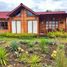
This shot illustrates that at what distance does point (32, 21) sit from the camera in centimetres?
3988

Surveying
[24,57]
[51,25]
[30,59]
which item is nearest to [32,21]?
[51,25]

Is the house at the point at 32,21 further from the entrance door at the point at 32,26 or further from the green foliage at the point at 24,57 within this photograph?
the green foliage at the point at 24,57

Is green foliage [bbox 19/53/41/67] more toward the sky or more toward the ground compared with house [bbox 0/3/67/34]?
more toward the ground

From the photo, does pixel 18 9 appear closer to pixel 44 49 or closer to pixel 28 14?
pixel 28 14

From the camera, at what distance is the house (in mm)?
39406

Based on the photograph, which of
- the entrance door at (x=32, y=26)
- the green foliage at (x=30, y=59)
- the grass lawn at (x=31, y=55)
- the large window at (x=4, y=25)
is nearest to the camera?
the green foliage at (x=30, y=59)

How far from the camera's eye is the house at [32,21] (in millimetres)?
39406

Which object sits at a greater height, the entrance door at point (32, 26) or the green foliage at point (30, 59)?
the entrance door at point (32, 26)

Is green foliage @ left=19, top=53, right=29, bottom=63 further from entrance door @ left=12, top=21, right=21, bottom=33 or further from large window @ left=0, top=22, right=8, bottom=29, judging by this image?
large window @ left=0, top=22, right=8, bottom=29

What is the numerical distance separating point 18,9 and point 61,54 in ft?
107

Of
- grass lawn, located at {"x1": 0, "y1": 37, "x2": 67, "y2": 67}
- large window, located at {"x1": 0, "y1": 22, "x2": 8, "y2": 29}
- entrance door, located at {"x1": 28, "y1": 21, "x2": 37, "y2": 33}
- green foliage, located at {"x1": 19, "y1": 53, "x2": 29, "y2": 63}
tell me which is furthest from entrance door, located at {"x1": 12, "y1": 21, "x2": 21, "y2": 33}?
green foliage, located at {"x1": 19, "y1": 53, "x2": 29, "y2": 63}

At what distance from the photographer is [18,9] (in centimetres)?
4047

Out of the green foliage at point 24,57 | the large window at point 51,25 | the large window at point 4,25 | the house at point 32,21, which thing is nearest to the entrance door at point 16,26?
the house at point 32,21

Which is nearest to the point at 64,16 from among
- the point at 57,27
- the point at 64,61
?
the point at 57,27
